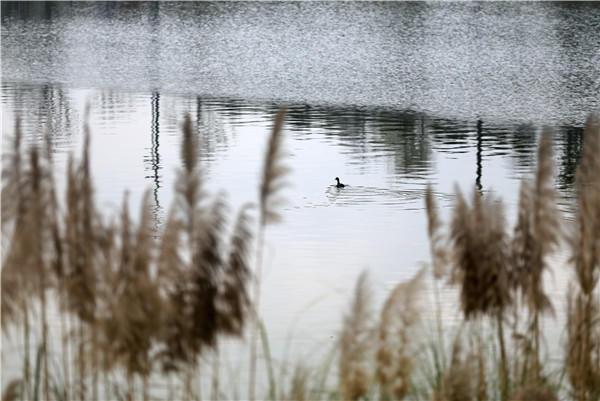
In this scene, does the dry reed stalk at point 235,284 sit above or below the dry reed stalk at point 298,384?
above

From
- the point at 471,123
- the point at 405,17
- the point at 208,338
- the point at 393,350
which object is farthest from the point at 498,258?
the point at 405,17

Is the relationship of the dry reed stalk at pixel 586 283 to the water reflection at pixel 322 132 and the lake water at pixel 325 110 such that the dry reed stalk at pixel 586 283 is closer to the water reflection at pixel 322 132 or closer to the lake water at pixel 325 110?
the lake water at pixel 325 110

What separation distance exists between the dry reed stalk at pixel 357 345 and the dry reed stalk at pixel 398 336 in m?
0.04

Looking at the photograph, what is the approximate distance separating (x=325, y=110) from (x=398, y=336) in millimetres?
14603

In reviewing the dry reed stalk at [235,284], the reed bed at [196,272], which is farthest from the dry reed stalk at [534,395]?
the dry reed stalk at [235,284]

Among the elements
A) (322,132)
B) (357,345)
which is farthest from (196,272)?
(322,132)

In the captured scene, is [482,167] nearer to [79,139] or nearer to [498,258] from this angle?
[79,139]

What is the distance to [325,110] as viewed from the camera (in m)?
17.8

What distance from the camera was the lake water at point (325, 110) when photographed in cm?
941

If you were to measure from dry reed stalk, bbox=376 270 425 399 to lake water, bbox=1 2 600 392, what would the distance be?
0.64m

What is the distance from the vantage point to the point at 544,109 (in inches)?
701

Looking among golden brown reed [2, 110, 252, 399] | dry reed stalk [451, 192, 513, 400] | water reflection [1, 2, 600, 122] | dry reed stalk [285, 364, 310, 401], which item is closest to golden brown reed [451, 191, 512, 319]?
dry reed stalk [451, 192, 513, 400]

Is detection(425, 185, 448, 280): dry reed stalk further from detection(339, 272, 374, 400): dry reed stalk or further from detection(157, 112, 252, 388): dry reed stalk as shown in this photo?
detection(157, 112, 252, 388): dry reed stalk

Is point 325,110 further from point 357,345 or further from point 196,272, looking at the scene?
point 196,272
